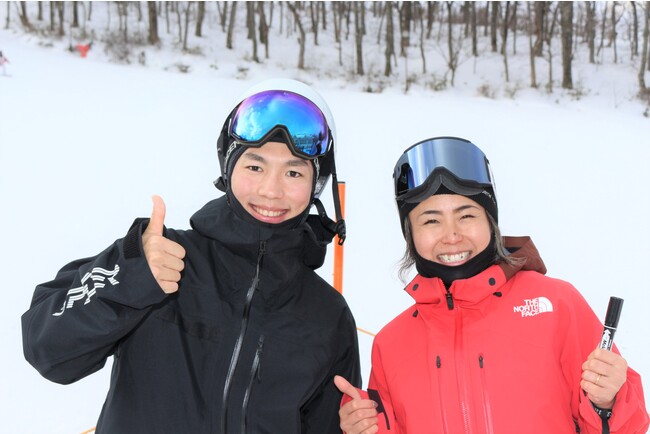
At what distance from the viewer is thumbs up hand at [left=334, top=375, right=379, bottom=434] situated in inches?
78.8

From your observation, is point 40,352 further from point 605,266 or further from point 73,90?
point 73,90

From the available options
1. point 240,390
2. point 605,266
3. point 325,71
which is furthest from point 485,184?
point 325,71

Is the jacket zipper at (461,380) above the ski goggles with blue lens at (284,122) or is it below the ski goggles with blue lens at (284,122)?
below

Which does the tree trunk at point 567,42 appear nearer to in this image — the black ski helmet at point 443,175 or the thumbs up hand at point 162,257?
the black ski helmet at point 443,175

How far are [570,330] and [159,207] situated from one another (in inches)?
52.7

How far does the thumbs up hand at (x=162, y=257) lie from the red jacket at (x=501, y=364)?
866 mm

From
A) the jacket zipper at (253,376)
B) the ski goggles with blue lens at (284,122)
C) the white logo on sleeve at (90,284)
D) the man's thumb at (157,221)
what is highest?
the ski goggles with blue lens at (284,122)

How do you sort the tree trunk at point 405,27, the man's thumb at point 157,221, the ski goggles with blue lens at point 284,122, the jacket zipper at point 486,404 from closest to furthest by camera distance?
the man's thumb at point 157,221, the jacket zipper at point 486,404, the ski goggles with blue lens at point 284,122, the tree trunk at point 405,27

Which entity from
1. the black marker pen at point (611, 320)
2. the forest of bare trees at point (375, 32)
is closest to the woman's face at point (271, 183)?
the black marker pen at point (611, 320)

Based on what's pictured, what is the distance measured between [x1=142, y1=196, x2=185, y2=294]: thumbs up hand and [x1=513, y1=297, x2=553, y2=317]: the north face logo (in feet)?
3.63

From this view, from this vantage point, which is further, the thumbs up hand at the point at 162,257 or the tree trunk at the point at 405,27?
the tree trunk at the point at 405,27

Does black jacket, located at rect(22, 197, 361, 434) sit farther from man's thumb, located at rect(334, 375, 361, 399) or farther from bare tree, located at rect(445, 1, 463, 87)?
bare tree, located at rect(445, 1, 463, 87)

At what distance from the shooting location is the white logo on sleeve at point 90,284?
160 cm

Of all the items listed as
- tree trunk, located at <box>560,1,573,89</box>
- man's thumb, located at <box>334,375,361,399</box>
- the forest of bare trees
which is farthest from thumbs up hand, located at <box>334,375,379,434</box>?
tree trunk, located at <box>560,1,573,89</box>
